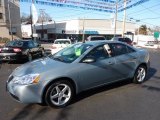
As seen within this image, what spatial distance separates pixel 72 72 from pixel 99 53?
1160 mm

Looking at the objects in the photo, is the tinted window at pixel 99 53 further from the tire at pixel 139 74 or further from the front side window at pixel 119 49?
the tire at pixel 139 74

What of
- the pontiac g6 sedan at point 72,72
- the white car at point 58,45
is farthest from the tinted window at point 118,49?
the white car at point 58,45

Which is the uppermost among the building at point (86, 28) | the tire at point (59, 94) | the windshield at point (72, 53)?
the building at point (86, 28)

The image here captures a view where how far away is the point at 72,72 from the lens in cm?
524

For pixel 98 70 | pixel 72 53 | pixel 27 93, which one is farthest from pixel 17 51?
pixel 27 93

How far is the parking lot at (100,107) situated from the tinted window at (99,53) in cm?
103

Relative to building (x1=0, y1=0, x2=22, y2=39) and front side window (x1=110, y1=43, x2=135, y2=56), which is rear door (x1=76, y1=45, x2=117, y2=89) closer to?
front side window (x1=110, y1=43, x2=135, y2=56)

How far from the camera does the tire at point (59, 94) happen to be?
16.4 feet

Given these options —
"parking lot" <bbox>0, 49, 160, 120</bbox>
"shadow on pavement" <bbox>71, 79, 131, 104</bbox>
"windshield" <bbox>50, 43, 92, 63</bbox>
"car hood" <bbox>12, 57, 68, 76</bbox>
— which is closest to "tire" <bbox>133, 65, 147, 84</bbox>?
"shadow on pavement" <bbox>71, 79, 131, 104</bbox>

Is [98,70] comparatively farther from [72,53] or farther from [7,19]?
[7,19]

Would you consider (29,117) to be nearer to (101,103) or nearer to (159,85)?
(101,103)

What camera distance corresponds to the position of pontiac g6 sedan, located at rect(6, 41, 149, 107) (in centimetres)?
483

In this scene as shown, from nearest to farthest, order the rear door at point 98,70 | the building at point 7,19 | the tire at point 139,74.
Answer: the rear door at point 98,70 < the tire at point 139,74 < the building at point 7,19

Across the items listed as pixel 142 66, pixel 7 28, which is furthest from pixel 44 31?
pixel 142 66
